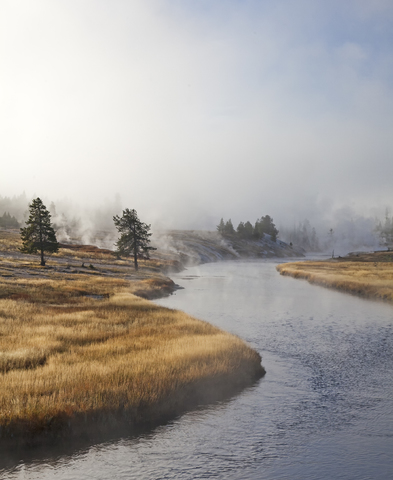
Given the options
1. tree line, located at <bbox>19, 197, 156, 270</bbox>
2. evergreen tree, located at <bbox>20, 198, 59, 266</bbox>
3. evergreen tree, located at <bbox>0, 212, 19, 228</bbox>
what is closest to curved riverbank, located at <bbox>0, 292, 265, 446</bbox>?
evergreen tree, located at <bbox>20, 198, 59, 266</bbox>

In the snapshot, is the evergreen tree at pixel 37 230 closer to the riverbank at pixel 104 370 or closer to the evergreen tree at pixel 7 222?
the riverbank at pixel 104 370

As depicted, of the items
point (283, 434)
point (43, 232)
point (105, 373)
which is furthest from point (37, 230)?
point (283, 434)

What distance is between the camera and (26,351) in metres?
16.6

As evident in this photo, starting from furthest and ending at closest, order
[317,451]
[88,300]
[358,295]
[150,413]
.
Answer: [358,295]
[88,300]
[150,413]
[317,451]

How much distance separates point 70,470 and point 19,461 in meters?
1.31

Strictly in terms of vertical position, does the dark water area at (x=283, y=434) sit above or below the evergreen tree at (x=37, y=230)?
below

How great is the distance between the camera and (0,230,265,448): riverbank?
11055 millimetres

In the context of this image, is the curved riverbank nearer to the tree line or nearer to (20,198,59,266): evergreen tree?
(20,198,59,266): evergreen tree

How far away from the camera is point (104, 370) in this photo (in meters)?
14.3

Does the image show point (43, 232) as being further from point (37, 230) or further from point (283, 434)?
point (283, 434)

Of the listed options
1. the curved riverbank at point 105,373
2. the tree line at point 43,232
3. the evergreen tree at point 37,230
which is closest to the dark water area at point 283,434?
the curved riverbank at point 105,373

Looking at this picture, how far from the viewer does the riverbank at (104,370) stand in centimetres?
1105

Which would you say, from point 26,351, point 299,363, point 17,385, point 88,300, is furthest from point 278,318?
point 17,385

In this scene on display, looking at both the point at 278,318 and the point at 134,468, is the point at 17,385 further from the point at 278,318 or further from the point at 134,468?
the point at 278,318
